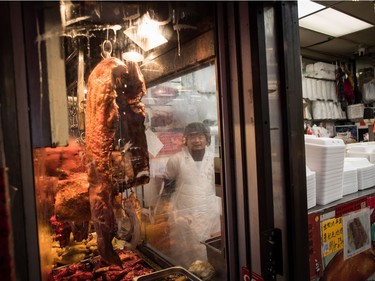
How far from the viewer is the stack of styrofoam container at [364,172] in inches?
96.7

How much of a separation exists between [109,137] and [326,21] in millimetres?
4256

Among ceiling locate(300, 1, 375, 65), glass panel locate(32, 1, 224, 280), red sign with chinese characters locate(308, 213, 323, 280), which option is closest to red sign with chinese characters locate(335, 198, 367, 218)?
red sign with chinese characters locate(308, 213, 323, 280)

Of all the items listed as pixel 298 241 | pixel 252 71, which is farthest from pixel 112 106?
pixel 298 241

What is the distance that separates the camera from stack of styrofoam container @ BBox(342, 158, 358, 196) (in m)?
2.32

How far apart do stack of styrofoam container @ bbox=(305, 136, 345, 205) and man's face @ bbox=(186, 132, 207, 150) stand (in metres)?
0.84

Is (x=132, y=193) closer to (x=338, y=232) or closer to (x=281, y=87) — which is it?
(x=281, y=87)

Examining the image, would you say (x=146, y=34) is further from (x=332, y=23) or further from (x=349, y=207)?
(x=332, y=23)

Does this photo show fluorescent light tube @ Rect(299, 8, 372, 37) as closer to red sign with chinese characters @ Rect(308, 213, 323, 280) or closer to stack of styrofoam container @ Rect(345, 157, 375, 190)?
stack of styrofoam container @ Rect(345, 157, 375, 190)

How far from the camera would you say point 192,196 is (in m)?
2.44

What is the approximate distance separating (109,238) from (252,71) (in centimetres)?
118

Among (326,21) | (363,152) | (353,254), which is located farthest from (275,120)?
(326,21)

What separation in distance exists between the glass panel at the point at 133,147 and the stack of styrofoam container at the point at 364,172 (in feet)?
4.60

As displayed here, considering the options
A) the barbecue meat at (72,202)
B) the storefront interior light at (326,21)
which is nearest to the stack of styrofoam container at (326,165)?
the barbecue meat at (72,202)

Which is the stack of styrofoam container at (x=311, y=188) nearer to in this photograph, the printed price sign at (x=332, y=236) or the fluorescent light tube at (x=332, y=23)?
the printed price sign at (x=332, y=236)
